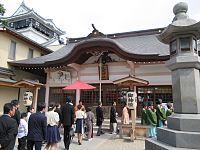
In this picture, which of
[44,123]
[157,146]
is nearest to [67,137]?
[44,123]

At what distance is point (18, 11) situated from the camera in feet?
124

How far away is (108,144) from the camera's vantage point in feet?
26.8

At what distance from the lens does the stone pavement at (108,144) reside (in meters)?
7.54

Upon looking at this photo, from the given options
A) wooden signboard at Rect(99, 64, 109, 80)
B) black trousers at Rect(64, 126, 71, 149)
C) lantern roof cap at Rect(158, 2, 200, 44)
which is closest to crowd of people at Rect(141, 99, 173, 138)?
black trousers at Rect(64, 126, 71, 149)

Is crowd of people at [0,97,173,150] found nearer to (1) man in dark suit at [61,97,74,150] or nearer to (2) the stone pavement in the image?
(1) man in dark suit at [61,97,74,150]

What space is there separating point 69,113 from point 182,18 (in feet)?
16.7

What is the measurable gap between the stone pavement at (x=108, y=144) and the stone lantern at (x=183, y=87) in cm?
249

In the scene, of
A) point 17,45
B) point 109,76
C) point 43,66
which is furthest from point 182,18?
point 17,45

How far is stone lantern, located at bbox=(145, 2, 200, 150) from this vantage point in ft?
14.8

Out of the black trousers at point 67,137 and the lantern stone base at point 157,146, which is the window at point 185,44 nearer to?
the lantern stone base at point 157,146

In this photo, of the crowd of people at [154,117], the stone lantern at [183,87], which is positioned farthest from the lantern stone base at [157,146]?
the crowd of people at [154,117]

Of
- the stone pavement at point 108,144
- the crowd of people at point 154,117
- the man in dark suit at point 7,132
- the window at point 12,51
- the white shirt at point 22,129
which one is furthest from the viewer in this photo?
the window at point 12,51

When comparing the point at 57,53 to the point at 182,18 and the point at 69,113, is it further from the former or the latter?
the point at 182,18

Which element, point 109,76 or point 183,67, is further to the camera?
point 109,76
